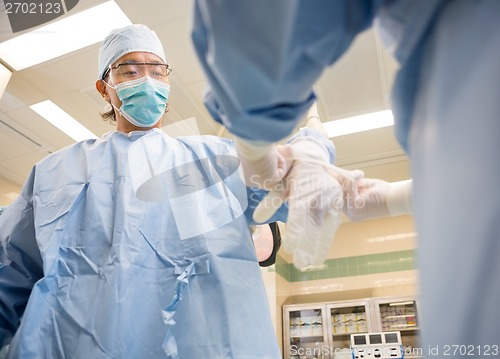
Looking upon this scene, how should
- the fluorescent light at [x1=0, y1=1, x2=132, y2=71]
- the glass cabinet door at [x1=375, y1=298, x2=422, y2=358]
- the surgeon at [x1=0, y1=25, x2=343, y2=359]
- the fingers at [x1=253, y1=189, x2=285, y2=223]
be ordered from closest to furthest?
the fingers at [x1=253, y1=189, x2=285, y2=223], the surgeon at [x1=0, y1=25, x2=343, y2=359], the fluorescent light at [x1=0, y1=1, x2=132, y2=71], the glass cabinet door at [x1=375, y1=298, x2=422, y2=358]

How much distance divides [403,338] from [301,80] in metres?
5.17

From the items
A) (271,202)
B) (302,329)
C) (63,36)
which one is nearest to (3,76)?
(63,36)

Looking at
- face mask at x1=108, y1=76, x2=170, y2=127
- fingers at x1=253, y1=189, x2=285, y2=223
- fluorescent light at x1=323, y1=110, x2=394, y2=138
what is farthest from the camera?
fluorescent light at x1=323, y1=110, x2=394, y2=138

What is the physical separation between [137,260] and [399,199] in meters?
0.62

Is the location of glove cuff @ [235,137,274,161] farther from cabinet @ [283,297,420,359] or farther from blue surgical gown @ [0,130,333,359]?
cabinet @ [283,297,420,359]

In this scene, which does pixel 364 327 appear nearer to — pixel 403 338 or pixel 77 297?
pixel 403 338

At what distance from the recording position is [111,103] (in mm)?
1443

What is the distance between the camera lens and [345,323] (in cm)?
525

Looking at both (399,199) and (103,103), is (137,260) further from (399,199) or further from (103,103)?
(103,103)

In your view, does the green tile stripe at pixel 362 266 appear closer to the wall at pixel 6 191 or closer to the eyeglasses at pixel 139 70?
the wall at pixel 6 191

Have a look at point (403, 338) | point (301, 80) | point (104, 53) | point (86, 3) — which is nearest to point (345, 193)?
point (301, 80)

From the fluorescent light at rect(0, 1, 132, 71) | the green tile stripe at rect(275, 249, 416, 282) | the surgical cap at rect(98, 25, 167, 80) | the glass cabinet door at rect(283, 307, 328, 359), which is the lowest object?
the glass cabinet door at rect(283, 307, 328, 359)

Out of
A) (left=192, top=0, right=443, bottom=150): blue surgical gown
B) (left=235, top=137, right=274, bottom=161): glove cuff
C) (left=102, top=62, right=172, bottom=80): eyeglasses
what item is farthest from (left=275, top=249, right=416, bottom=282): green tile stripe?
(left=192, top=0, right=443, bottom=150): blue surgical gown

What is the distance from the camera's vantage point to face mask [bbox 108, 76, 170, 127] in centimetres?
133
